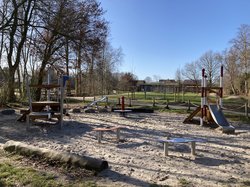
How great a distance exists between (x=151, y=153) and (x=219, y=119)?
490cm

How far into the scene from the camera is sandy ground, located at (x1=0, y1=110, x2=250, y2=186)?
13.7 ft

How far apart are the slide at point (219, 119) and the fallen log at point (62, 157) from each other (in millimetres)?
5829

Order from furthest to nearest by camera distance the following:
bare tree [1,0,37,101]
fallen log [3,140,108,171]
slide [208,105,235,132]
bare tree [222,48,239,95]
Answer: bare tree [222,48,239,95], bare tree [1,0,37,101], slide [208,105,235,132], fallen log [3,140,108,171]

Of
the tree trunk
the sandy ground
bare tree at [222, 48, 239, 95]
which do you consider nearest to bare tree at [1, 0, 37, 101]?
the tree trunk

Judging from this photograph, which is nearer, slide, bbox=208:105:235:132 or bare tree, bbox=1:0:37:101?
slide, bbox=208:105:235:132

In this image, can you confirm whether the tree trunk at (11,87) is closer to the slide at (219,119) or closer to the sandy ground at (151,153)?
the sandy ground at (151,153)

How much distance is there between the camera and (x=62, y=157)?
15.5 feet

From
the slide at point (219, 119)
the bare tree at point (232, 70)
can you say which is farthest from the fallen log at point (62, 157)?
the bare tree at point (232, 70)

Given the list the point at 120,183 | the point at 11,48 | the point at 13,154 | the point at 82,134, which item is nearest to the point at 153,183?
the point at 120,183

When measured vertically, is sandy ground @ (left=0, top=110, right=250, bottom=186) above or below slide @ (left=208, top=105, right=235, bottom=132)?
below

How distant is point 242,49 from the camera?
139 ft

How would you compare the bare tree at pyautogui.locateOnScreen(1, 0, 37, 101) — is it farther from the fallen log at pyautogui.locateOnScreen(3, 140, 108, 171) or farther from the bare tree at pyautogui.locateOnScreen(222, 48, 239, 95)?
the bare tree at pyautogui.locateOnScreen(222, 48, 239, 95)

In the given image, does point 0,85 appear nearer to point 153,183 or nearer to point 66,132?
point 66,132

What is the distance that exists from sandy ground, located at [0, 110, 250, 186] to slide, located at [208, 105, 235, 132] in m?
0.27
